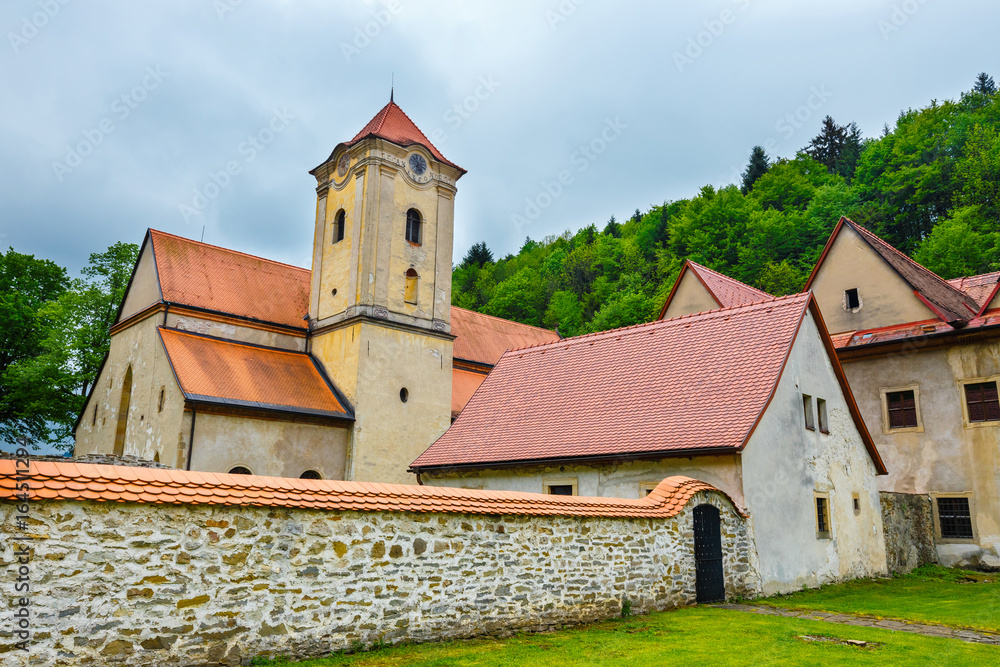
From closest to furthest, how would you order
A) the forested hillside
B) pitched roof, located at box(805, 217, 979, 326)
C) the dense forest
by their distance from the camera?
pitched roof, located at box(805, 217, 979, 326), the dense forest, the forested hillside

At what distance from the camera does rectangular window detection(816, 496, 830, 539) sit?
16.2 meters

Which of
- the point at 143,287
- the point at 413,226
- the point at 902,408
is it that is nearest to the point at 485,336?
the point at 413,226

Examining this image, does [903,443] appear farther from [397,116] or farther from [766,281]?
[766,281]

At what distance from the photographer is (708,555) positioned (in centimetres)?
1299

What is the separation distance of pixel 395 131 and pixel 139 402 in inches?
560

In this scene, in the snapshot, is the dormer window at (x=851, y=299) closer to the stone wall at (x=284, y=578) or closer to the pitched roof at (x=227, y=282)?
the stone wall at (x=284, y=578)

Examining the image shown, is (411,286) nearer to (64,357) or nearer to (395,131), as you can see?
(395,131)

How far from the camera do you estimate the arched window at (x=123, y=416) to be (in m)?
26.6

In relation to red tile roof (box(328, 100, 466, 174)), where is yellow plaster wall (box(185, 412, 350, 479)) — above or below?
below

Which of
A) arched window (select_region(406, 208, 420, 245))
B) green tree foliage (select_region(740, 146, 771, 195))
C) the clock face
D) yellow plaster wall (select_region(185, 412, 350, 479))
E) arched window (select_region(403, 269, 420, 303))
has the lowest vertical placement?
yellow plaster wall (select_region(185, 412, 350, 479))

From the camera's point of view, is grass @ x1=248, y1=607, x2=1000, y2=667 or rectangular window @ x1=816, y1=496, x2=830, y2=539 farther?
rectangular window @ x1=816, y1=496, x2=830, y2=539

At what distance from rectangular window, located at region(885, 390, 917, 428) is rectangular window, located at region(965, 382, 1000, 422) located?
1.43m

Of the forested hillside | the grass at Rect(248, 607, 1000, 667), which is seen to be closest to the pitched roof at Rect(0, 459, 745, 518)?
the grass at Rect(248, 607, 1000, 667)

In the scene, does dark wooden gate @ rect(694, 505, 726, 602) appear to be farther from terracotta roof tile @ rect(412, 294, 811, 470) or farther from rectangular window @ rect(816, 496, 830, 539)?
rectangular window @ rect(816, 496, 830, 539)
